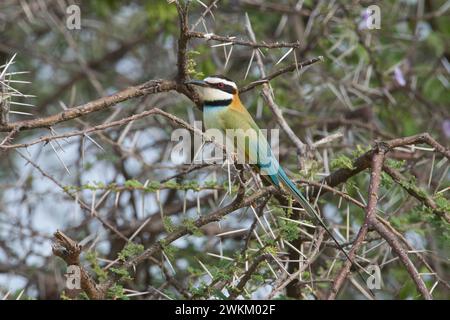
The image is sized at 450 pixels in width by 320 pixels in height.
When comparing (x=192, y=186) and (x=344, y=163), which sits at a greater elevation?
(x=344, y=163)

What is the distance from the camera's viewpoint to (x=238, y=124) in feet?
12.0

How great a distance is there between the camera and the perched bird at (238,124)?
314 cm

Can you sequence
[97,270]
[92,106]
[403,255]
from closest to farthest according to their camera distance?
1. [403,255]
2. [92,106]
3. [97,270]

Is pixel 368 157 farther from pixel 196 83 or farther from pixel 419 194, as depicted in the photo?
pixel 196 83

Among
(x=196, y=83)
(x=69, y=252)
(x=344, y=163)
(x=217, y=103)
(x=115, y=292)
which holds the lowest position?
(x=115, y=292)

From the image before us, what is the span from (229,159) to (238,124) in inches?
30.2

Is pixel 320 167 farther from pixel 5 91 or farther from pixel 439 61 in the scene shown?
pixel 439 61

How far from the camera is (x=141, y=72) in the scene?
615 cm

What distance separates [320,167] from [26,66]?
317 cm

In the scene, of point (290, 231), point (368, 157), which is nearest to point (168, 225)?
point (290, 231)

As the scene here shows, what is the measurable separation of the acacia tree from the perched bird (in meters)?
0.07

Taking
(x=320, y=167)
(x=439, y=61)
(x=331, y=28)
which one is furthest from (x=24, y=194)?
(x=439, y=61)

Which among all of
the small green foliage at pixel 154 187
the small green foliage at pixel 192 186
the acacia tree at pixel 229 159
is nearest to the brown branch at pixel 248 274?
the acacia tree at pixel 229 159

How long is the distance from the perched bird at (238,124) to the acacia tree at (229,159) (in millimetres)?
74
